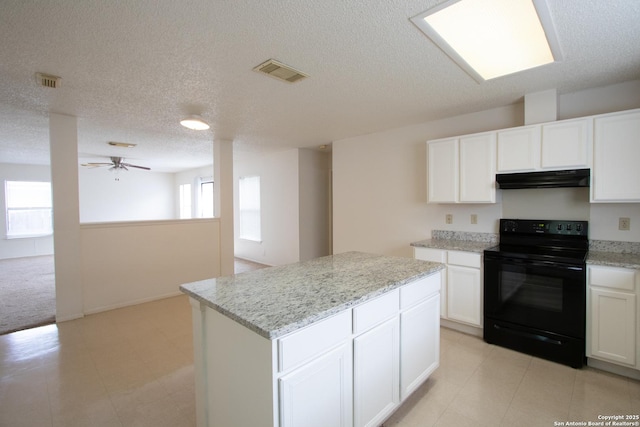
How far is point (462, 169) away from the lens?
3.21 m

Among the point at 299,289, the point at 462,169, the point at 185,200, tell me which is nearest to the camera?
the point at 299,289

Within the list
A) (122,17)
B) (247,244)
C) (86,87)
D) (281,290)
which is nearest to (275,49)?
(122,17)

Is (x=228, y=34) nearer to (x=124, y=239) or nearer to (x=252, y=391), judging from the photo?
(x=252, y=391)

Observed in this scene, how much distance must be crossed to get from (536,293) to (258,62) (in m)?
3.03

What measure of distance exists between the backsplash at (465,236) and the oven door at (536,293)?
23.4 inches

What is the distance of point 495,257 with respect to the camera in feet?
9.02

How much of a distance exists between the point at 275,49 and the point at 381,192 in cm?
275

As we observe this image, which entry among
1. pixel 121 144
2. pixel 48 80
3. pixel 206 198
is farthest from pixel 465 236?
pixel 206 198

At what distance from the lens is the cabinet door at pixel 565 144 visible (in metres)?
2.49

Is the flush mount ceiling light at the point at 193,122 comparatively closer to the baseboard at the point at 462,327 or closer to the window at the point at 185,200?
the baseboard at the point at 462,327

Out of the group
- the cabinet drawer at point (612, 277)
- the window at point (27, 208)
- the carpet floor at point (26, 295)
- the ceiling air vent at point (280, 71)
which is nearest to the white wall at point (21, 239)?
the window at point (27, 208)

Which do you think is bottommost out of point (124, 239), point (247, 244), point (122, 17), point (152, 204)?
point (247, 244)

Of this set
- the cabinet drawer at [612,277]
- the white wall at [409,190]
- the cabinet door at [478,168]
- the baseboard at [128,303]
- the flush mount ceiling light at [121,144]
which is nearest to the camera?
the cabinet drawer at [612,277]

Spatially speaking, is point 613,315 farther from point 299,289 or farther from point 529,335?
point 299,289
